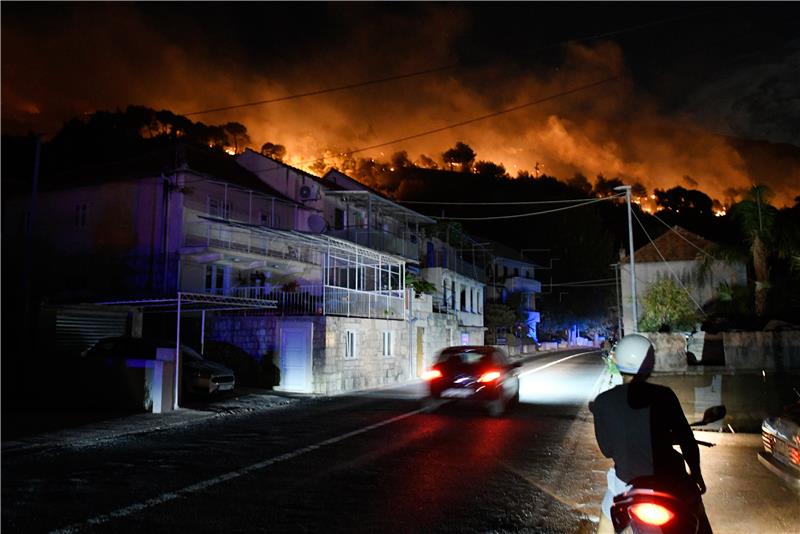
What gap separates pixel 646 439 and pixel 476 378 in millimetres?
10980

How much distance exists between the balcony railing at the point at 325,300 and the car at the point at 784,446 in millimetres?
15809

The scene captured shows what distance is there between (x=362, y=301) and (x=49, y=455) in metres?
15.0

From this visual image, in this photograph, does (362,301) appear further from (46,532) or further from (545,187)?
(545,187)

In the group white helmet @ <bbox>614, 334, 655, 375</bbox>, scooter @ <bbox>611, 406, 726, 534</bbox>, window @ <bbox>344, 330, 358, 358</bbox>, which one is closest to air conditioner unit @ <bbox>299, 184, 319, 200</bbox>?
window @ <bbox>344, 330, 358, 358</bbox>

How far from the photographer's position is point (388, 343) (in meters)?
25.1

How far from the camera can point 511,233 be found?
7788 cm

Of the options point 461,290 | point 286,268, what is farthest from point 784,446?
point 461,290

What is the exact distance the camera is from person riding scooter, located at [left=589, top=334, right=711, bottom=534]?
318 cm

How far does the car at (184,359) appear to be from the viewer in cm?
1645

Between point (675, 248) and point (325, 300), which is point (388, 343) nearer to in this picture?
point (325, 300)

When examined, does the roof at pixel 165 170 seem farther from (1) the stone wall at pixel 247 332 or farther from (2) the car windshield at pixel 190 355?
(2) the car windshield at pixel 190 355

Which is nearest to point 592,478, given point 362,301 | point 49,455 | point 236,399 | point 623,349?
point 623,349

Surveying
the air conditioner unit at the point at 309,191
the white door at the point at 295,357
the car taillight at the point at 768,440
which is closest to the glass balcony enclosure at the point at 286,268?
the white door at the point at 295,357

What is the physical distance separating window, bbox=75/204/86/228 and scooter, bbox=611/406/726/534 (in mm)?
25746
